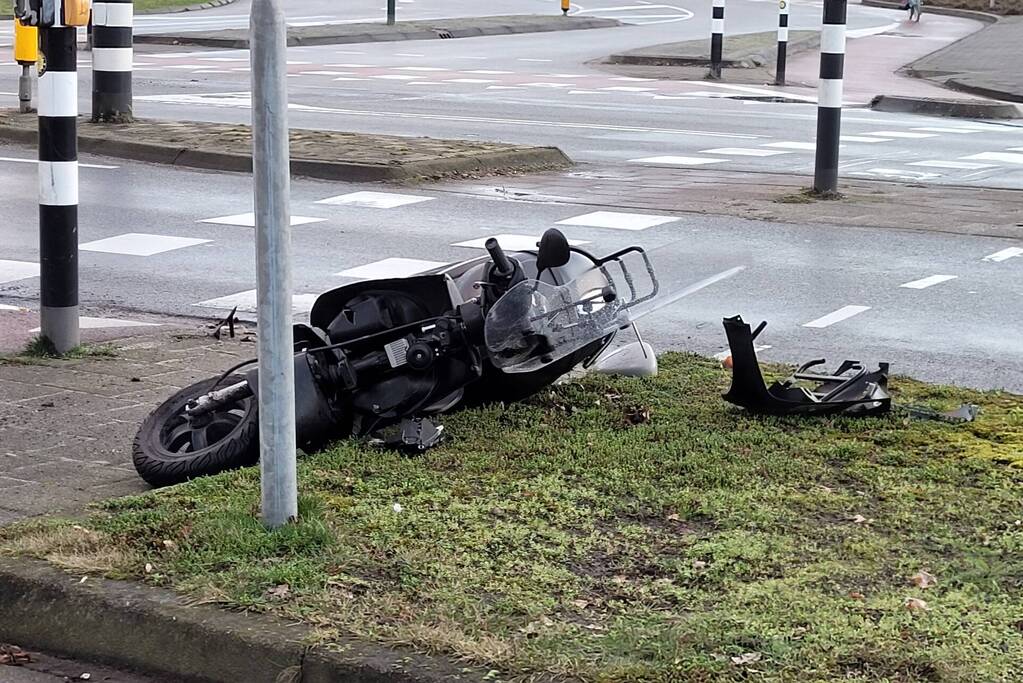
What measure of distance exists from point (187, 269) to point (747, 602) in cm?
657

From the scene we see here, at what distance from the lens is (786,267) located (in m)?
10.2

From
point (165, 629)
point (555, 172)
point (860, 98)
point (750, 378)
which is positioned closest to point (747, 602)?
point (165, 629)

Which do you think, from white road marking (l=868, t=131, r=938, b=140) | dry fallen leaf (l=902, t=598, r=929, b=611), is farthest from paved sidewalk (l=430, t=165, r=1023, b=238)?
A: dry fallen leaf (l=902, t=598, r=929, b=611)

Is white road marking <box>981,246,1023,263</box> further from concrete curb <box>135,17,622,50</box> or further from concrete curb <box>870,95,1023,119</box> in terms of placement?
concrete curb <box>135,17,622,50</box>

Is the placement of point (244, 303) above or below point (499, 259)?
below

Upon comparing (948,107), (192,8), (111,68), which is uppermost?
(192,8)

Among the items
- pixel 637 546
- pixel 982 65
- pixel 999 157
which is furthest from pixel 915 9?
pixel 637 546

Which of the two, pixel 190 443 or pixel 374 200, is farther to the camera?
pixel 374 200

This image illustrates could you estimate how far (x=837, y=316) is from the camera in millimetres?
8734

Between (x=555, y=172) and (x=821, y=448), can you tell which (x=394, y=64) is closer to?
(x=555, y=172)

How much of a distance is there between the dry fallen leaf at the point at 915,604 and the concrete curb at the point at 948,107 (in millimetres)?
20426

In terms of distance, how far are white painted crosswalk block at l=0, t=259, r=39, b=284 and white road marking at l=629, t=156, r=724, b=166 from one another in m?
7.26

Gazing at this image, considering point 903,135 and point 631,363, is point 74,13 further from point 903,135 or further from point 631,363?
point 903,135

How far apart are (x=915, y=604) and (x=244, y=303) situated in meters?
5.53
